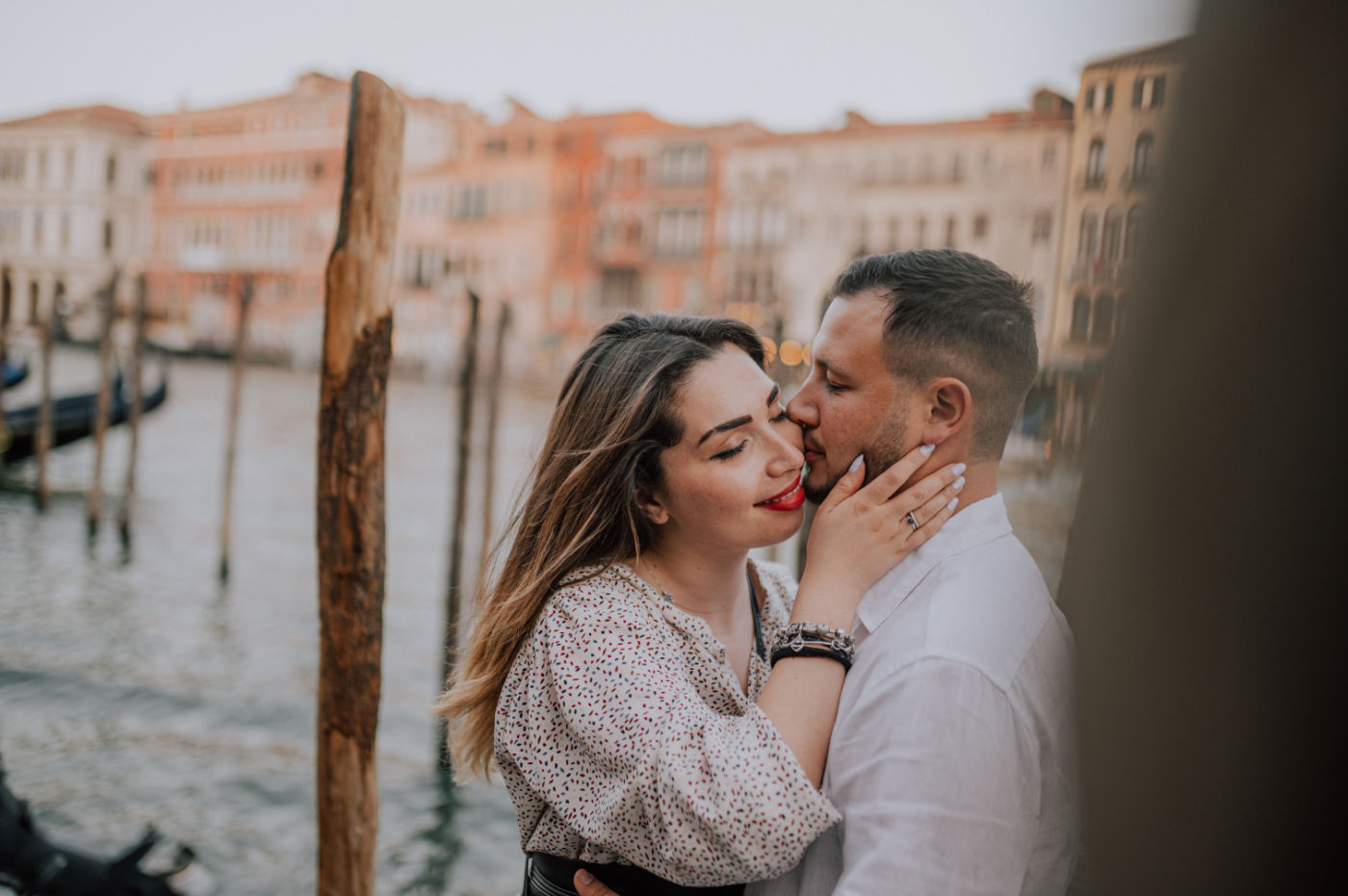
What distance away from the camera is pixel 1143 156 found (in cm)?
62

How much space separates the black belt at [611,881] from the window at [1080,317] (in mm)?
1243

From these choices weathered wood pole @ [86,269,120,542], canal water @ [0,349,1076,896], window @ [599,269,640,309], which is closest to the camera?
canal water @ [0,349,1076,896]

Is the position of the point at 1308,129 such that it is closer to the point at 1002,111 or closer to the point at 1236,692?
the point at 1002,111

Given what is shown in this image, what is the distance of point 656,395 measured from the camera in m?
1.84

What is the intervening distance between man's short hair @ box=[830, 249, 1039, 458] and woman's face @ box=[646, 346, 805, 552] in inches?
11.1

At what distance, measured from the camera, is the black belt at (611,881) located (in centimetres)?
168

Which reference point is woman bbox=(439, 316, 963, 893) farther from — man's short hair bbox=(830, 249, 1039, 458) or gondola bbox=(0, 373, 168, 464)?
gondola bbox=(0, 373, 168, 464)

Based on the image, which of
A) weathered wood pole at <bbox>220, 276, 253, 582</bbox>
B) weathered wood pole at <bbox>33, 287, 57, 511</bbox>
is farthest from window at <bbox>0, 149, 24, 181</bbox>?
weathered wood pole at <bbox>220, 276, 253, 582</bbox>

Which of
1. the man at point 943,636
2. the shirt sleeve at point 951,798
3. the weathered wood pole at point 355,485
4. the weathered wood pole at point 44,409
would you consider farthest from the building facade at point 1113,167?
the weathered wood pole at point 44,409

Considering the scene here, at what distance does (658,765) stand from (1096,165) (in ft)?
3.35

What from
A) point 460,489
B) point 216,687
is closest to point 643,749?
point 460,489

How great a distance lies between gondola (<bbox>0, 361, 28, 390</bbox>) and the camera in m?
17.0

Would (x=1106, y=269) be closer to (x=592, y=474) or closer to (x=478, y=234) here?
(x=592, y=474)

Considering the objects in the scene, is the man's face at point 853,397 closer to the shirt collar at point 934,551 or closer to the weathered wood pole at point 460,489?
the shirt collar at point 934,551
